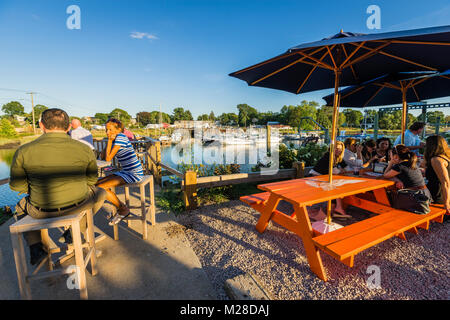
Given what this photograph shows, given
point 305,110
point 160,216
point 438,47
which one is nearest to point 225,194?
point 160,216

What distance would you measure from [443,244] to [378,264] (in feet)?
4.01

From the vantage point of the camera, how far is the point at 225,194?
4.72 metres

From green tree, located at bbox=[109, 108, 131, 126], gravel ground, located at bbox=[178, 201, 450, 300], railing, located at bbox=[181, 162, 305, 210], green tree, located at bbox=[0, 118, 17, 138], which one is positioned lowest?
gravel ground, located at bbox=[178, 201, 450, 300]

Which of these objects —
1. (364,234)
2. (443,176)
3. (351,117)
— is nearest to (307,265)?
(364,234)

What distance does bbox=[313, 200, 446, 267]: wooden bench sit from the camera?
189 cm

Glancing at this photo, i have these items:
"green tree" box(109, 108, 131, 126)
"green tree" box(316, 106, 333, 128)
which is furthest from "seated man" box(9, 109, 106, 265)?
"green tree" box(109, 108, 131, 126)

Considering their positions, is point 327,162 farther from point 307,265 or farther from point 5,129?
point 5,129

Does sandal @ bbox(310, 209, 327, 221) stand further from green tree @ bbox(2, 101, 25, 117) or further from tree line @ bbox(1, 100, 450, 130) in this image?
green tree @ bbox(2, 101, 25, 117)

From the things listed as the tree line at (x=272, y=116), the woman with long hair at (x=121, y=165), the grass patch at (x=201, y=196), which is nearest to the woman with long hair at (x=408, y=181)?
the grass patch at (x=201, y=196)

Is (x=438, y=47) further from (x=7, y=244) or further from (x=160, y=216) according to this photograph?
(x=7, y=244)

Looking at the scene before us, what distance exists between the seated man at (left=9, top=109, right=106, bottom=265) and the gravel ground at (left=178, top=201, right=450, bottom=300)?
1.57 meters

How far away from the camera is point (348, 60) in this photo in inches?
106

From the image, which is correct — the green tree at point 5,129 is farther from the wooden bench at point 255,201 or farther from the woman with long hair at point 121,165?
the wooden bench at point 255,201

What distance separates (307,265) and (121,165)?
105 inches
